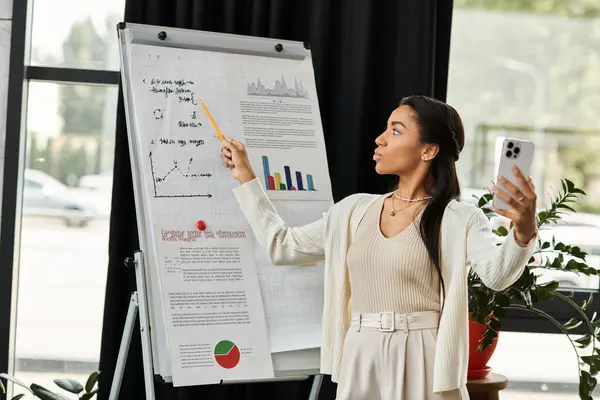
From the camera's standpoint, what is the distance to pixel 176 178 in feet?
8.32

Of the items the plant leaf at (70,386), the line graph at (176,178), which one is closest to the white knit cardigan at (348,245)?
the line graph at (176,178)

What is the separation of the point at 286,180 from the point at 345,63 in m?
0.69

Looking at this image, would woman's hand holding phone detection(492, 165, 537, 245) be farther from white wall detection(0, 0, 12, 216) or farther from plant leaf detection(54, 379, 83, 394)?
white wall detection(0, 0, 12, 216)

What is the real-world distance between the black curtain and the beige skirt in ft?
3.19

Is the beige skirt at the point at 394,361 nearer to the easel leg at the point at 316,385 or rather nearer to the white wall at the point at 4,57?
the easel leg at the point at 316,385

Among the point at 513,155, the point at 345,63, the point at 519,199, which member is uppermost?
the point at 345,63

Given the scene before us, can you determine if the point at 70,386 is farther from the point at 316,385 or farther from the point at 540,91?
the point at 540,91

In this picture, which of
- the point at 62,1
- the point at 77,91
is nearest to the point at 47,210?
the point at 77,91

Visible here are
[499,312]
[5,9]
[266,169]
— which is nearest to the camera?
[266,169]

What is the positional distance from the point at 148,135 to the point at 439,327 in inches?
41.4

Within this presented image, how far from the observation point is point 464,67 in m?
3.52

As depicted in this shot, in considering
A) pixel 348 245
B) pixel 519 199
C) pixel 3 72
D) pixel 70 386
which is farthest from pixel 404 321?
pixel 3 72

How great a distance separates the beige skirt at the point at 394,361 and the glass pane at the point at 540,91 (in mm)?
1413

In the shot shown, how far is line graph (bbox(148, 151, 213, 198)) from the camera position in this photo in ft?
8.23
